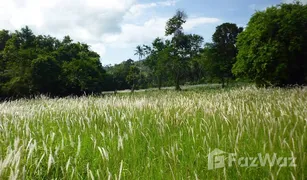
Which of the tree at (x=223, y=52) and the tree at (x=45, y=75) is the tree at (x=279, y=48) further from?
the tree at (x=45, y=75)

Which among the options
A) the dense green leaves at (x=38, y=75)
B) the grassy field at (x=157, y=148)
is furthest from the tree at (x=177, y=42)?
the grassy field at (x=157, y=148)

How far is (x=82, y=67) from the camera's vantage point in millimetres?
27984

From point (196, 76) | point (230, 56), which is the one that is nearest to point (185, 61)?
point (230, 56)

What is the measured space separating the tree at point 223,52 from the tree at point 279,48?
1698 centimetres

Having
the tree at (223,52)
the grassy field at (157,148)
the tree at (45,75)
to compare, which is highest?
the tree at (223,52)

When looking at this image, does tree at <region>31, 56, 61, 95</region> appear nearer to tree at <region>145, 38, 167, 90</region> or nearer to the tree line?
the tree line

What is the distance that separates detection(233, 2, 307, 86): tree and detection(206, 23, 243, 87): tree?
16979 millimetres

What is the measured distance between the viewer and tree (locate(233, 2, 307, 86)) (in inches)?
744

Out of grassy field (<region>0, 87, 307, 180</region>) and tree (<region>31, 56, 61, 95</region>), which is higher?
tree (<region>31, 56, 61, 95</region>)

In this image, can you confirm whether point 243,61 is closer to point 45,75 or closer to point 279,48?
point 279,48

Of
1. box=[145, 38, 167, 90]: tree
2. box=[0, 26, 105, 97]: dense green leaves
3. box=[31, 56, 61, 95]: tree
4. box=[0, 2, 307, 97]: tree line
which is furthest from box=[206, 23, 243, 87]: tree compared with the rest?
box=[31, 56, 61, 95]: tree

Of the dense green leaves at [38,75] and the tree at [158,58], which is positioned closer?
the dense green leaves at [38,75]

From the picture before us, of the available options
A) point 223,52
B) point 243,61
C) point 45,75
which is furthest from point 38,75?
point 223,52

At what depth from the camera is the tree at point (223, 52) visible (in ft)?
130
